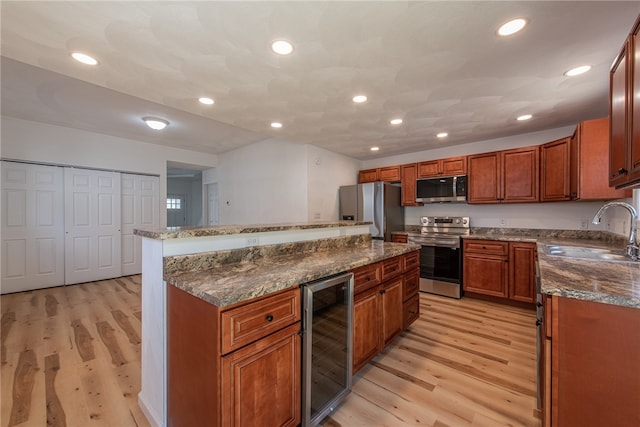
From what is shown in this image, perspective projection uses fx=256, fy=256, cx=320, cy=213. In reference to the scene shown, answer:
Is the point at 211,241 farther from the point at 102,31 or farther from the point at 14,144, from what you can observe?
the point at 14,144

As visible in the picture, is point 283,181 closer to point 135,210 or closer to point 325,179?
point 325,179

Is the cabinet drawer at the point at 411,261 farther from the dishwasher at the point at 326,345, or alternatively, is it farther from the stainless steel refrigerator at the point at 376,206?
the stainless steel refrigerator at the point at 376,206

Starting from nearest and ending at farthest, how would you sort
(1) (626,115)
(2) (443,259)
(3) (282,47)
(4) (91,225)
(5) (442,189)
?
(1) (626,115), (3) (282,47), (2) (443,259), (5) (442,189), (4) (91,225)

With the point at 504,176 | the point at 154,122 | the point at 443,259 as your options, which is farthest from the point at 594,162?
the point at 154,122

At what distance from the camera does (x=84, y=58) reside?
1.92 m

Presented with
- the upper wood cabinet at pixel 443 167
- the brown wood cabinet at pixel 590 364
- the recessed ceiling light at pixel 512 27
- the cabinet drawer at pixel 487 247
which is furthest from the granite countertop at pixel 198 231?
the upper wood cabinet at pixel 443 167

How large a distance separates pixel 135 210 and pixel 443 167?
5777 millimetres

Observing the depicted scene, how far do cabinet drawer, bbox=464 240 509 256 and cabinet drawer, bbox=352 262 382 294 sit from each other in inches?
91.9

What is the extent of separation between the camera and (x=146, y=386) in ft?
5.35

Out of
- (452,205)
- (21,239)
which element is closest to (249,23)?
(452,205)

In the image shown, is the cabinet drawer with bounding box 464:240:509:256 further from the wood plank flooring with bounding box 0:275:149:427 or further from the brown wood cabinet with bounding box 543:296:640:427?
the wood plank flooring with bounding box 0:275:149:427

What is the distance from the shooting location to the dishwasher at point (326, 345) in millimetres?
1417

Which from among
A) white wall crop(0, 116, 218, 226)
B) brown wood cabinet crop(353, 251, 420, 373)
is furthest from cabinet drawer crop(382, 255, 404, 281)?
white wall crop(0, 116, 218, 226)

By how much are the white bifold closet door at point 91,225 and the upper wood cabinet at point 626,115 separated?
6406mm
